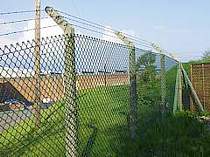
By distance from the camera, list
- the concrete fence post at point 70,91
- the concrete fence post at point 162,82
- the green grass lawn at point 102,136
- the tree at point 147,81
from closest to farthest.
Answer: the concrete fence post at point 70,91, the green grass lawn at point 102,136, the tree at point 147,81, the concrete fence post at point 162,82

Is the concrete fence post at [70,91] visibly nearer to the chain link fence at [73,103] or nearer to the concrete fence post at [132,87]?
the chain link fence at [73,103]

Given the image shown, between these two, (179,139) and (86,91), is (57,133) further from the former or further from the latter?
(179,139)

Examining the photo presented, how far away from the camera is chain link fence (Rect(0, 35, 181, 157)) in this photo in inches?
172

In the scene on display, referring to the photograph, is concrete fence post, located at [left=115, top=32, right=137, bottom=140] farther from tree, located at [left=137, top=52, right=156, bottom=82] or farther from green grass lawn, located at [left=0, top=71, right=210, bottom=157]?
tree, located at [left=137, top=52, right=156, bottom=82]

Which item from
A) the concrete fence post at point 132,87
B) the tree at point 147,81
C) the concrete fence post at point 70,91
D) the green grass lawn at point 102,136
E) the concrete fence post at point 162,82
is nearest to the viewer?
the concrete fence post at point 70,91

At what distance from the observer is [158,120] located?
A: 8.89 m

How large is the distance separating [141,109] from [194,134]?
1203 mm

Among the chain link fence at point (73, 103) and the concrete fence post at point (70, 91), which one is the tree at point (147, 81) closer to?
the chain link fence at point (73, 103)

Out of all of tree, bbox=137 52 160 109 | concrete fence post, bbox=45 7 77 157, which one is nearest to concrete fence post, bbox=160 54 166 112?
tree, bbox=137 52 160 109

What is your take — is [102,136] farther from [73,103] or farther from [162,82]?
[162,82]

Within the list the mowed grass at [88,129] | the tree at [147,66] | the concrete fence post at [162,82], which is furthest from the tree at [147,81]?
the mowed grass at [88,129]

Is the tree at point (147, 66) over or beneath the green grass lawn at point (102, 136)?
over

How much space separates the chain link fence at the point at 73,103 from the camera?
4359 millimetres

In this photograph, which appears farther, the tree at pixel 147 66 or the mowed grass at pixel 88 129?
the tree at pixel 147 66
